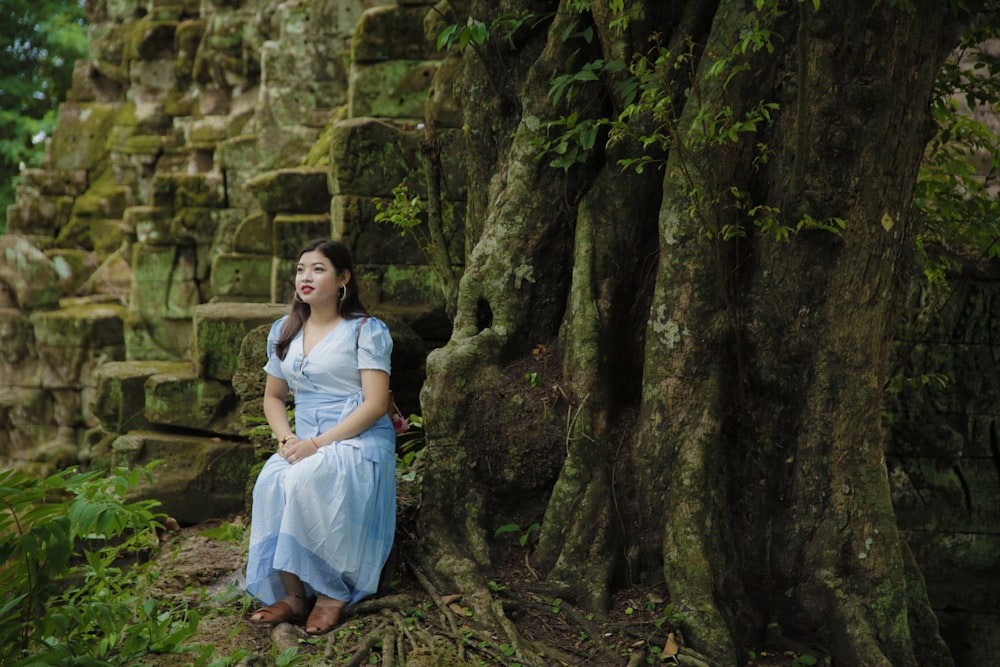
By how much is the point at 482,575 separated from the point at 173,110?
14754 millimetres

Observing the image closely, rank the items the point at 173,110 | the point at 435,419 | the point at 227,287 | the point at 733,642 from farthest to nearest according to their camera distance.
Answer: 1. the point at 173,110
2. the point at 227,287
3. the point at 435,419
4. the point at 733,642

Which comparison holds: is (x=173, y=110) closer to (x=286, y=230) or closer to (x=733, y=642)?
(x=286, y=230)

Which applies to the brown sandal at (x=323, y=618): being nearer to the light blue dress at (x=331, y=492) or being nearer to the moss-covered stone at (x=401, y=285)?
the light blue dress at (x=331, y=492)

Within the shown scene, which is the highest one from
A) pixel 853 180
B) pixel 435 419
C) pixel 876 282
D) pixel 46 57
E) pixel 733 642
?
pixel 46 57

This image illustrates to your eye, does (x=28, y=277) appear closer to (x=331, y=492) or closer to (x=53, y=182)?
(x=53, y=182)

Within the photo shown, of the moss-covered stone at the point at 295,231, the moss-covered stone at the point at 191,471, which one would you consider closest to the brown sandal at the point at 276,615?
the moss-covered stone at the point at 191,471

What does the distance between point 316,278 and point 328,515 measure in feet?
3.46

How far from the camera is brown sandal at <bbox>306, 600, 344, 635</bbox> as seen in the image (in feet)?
14.2

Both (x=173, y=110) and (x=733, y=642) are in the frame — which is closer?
(x=733, y=642)

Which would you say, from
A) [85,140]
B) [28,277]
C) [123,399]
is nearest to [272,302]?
[123,399]

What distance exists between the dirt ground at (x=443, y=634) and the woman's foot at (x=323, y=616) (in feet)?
0.15

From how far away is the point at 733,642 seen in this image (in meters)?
4.34

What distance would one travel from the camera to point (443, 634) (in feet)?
13.9

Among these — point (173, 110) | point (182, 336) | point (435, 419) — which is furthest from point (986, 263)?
point (173, 110)
